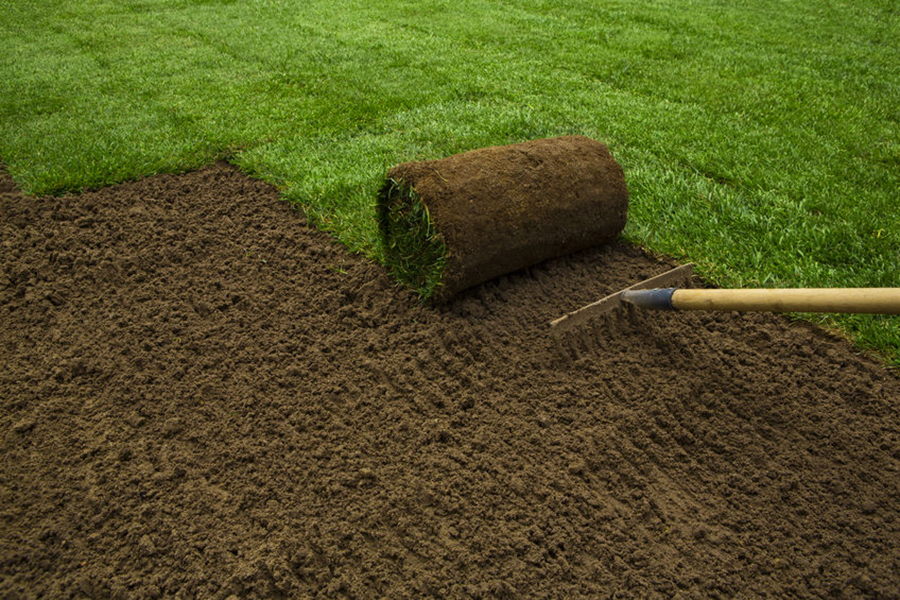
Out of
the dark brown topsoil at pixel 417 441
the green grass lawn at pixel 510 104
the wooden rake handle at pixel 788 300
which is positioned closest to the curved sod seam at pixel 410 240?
the dark brown topsoil at pixel 417 441

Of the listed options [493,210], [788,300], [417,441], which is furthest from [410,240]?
[788,300]

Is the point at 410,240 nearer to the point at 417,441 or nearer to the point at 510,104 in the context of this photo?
the point at 417,441

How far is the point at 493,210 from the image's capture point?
3559mm

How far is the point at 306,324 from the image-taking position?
12.2 feet

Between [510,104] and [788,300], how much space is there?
4.26 m

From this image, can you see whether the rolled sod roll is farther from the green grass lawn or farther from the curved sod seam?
the green grass lawn

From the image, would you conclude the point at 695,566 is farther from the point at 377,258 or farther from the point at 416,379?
the point at 377,258

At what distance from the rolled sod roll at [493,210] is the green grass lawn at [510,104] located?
48cm

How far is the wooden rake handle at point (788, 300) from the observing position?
91.2 inches

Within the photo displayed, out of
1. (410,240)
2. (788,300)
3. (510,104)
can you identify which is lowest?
(410,240)

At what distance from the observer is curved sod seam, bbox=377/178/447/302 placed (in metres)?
3.56

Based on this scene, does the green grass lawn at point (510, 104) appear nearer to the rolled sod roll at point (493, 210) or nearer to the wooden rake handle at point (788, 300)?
the rolled sod roll at point (493, 210)

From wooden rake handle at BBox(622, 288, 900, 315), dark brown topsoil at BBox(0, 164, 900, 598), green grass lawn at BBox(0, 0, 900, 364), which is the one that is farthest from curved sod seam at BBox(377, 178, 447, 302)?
wooden rake handle at BBox(622, 288, 900, 315)

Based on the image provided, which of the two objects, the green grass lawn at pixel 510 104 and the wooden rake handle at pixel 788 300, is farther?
the green grass lawn at pixel 510 104
